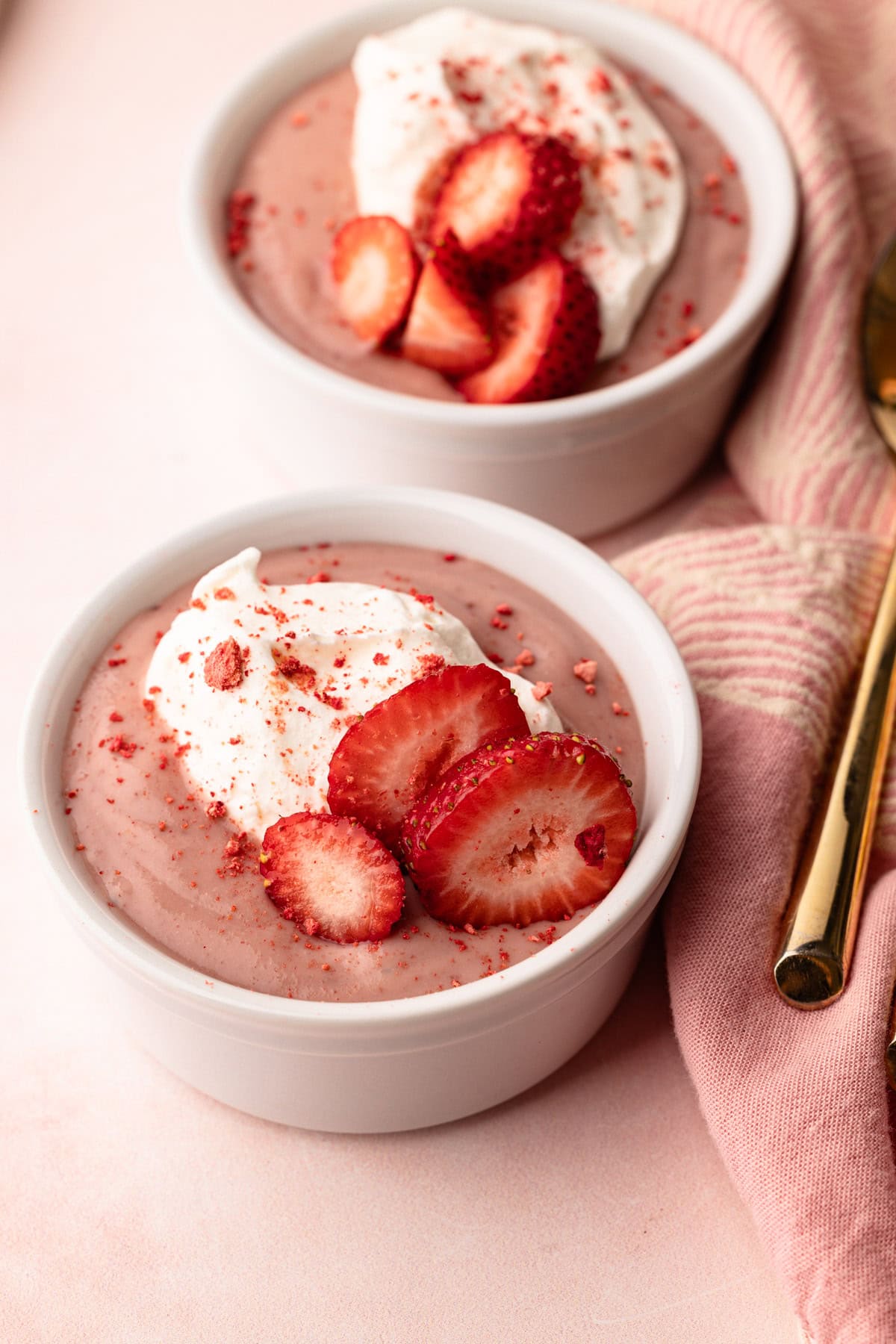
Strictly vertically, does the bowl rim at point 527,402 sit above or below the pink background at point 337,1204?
above

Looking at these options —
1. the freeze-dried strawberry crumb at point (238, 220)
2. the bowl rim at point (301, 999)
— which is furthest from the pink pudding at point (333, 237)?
the bowl rim at point (301, 999)

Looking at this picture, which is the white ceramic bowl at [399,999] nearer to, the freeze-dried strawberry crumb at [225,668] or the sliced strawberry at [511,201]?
the freeze-dried strawberry crumb at [225,668]

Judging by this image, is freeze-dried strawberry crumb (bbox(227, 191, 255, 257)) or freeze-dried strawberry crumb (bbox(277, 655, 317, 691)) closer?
freeze-dried strawberry crumb (bbox(277, 655, 317, 691))

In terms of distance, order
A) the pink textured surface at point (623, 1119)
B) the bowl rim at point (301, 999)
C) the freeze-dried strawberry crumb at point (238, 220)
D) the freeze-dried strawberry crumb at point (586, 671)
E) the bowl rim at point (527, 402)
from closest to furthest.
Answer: the bowl rim at point (301, 999), the pink textured surface at point (623, 1119), the freeze-dried strawberry crumb at point (586, 671), the bowl rim at point (527, 402), the freeze-dried strawberry crumb at point (238, 220)

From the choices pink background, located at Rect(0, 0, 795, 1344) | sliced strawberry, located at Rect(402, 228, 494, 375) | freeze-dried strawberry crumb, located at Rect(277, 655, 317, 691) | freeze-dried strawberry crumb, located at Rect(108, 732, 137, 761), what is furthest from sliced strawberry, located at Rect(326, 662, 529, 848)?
sliced strawberry, located at Rect(402, 228, 494, 375)

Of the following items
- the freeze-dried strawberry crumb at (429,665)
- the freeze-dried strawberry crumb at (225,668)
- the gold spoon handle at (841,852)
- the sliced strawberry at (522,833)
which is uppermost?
the freeze-dried strawberry crumb at (225,668)

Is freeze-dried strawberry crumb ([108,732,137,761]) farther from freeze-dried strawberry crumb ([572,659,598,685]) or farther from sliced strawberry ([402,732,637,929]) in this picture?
freeze-dried strawberry crumb ([572,659,598,685])
